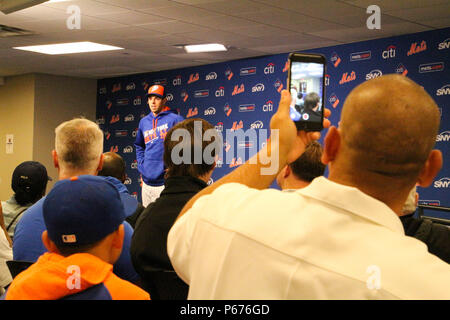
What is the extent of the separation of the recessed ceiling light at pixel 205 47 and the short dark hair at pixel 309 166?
555cm

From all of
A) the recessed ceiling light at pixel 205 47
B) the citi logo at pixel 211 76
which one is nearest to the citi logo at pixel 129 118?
A: the citi logo at pixel 211 76

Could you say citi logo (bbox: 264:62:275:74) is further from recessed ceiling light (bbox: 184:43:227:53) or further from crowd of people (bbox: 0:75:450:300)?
crowd of people (bbox: 0:75:450:300)

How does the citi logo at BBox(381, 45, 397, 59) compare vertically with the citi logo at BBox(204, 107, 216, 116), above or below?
above

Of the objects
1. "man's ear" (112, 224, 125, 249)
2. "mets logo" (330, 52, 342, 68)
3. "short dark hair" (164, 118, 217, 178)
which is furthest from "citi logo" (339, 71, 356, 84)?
"man's ear" (112, 224, 125, 249)

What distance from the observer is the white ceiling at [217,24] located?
5629mm

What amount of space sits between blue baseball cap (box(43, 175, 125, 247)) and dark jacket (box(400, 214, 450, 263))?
95 centimetres

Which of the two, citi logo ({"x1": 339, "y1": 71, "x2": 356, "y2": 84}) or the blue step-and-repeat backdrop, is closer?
the blue step-and-repeat backdrop

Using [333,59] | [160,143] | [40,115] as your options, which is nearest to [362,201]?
[160,143]

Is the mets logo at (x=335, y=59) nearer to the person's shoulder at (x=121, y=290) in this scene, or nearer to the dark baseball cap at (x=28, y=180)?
the dark baseball cap at (x=28, y=180)

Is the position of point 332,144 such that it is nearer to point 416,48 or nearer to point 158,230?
point 158,230

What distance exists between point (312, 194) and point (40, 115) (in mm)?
10503

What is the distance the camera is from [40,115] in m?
10.8

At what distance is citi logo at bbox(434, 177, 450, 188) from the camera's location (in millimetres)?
6566

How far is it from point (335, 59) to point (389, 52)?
81 centimetres
